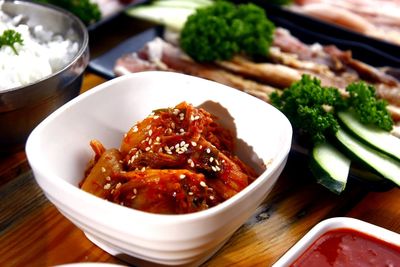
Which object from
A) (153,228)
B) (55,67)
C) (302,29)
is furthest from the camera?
(302,29)

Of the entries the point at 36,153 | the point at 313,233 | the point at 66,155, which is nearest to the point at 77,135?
the point at 66,155

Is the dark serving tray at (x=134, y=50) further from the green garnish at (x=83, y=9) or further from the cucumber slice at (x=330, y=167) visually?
the green garnish at (x=83, y=9)

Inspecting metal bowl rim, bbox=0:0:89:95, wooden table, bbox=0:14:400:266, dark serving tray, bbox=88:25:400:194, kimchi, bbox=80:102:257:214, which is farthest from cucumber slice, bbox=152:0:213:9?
kimchi, bbox=80:102:257:214

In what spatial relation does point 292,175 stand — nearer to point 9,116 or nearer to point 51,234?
point 51,234

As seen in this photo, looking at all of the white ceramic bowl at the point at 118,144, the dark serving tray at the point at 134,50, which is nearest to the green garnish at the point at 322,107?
the dark serving tray at the point at 134,50

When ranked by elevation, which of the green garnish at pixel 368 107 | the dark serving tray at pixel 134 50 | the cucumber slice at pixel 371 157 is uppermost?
the green garnish at pixel 368 107

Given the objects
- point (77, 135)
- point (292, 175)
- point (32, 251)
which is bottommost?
point (32, 251)
